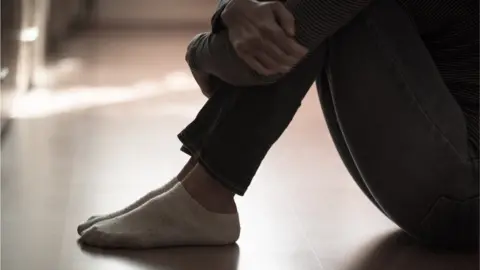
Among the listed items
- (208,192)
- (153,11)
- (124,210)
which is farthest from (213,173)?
(153,11)

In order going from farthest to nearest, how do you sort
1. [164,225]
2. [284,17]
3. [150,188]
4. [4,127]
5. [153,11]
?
[153,11]
[4,127]
[150,188]
[164,225]
[284,17]

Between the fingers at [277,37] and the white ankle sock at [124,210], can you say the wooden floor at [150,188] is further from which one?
the fingers at [277,37]

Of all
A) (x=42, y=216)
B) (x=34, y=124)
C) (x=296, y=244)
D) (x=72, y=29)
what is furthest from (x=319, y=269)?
(x=72, y=29)

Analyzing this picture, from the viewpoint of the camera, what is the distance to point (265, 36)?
95 centimetres

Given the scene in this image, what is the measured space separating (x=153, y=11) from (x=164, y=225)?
2375mm

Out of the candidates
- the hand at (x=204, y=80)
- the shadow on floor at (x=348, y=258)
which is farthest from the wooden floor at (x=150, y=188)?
the hand at (x=204, y=80)

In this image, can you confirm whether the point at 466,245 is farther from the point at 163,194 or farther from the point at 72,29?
the point at 72,29

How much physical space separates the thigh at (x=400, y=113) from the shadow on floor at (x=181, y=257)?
22 cm

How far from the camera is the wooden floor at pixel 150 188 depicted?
1.14m

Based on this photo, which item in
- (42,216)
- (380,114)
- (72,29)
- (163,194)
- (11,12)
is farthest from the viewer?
(72,29)

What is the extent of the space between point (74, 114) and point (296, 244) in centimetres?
95

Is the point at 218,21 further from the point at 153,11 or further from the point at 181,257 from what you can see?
the point at 153,11

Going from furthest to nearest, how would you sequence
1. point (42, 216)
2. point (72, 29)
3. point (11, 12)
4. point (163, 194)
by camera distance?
point (72, 29), point (11, 12), point (42, 216), point (163, 194)

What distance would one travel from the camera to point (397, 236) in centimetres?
125
